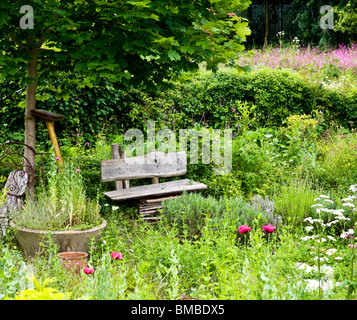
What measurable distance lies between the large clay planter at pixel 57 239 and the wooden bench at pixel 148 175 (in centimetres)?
116

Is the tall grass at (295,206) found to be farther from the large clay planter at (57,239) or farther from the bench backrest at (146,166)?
the large clay planter at (57,239)

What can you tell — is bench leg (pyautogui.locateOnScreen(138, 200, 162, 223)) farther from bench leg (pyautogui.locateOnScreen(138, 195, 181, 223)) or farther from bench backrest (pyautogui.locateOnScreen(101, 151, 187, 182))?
bench backrest (pyautogui.locateOnScreen(101, 151, 187, 182))

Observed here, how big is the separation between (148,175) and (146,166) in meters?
0.14

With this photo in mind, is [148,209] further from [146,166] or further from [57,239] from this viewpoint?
[57,239]

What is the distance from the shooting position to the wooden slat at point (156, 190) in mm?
5273

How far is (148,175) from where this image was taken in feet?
19.1

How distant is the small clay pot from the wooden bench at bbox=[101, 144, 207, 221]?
4.94 feet

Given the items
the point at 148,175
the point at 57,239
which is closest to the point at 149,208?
the point at 148,175

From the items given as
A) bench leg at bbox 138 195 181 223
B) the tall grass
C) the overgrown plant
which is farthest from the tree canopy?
the tall grass

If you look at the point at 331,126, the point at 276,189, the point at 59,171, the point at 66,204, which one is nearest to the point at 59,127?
Answer: the point at 59,171

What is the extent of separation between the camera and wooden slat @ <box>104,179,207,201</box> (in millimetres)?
5273

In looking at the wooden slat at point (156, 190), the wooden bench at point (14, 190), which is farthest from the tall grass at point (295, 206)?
the wooden bench at point (14, 190)

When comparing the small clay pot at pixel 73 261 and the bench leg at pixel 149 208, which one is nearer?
the small clay pot at pixel 73 261

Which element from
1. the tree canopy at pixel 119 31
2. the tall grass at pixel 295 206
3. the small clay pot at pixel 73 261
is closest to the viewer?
the small clay pot at pixel 73 261
